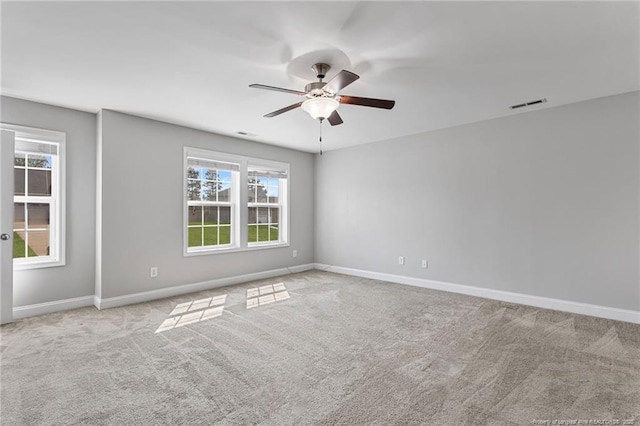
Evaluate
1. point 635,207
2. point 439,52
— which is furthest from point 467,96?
point 635,207

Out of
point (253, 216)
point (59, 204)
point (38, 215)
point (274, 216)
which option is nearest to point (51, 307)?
point (38, 215)

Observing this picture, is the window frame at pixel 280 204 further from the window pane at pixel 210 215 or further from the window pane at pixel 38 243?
the window pane at pixel 38 243

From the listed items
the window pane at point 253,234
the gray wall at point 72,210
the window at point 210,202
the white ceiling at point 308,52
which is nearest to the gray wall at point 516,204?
the white ceiling at point 308,52

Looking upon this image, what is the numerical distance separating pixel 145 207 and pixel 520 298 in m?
5.24

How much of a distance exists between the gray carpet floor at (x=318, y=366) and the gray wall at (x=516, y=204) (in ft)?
1.80

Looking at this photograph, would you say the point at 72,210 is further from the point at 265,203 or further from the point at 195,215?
the point at 265,203

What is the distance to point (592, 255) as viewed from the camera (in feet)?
12.0

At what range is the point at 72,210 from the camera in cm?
393

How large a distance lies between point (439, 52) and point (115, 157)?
157 inches

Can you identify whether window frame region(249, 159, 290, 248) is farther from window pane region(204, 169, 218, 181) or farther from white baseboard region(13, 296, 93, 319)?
white baseboard region(13, 296, 93, 319)

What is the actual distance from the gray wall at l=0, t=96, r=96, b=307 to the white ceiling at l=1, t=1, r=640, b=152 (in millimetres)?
193

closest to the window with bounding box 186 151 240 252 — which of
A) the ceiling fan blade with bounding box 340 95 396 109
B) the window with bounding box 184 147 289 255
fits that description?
the window with bounding box 184 147 289 255

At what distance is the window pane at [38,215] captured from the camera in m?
3.76

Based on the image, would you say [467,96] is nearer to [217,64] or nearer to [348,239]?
[217,64]
